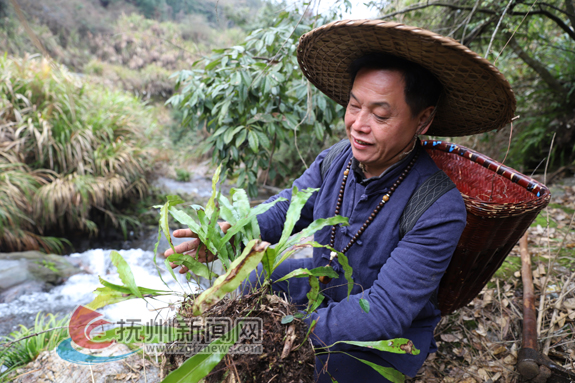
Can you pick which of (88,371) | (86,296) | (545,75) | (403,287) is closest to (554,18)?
(545,75)

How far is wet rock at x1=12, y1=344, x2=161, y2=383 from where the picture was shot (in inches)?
61.8

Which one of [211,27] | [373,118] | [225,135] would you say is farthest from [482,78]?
[211,27]

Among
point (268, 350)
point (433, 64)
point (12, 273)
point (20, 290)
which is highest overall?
point (433, 64)

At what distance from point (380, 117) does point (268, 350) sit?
0.86 metres

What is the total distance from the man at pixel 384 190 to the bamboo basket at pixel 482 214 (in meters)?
0.31

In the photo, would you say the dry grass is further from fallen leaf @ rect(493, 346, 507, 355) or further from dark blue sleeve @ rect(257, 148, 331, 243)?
dark blue sleeve @ rect(257, 148, 331, 243)

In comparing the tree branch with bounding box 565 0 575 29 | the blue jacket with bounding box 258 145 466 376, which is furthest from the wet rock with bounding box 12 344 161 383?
the tree branch with bounding box 565 0 575 29

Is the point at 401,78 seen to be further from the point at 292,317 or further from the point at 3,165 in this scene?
the point at 3,165

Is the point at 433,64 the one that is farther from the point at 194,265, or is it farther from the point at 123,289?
the point at 123,289

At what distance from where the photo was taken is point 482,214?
54.2 inches

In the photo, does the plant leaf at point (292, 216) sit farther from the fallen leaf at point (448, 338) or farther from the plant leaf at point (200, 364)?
the fallen leaf at point (448, 338)

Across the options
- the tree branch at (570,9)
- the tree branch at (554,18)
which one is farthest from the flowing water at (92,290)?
the tree branch at (570,9)

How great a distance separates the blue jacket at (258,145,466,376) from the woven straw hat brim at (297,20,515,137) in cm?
26

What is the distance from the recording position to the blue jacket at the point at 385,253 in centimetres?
108
